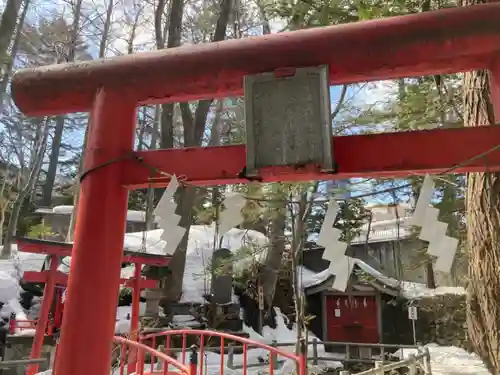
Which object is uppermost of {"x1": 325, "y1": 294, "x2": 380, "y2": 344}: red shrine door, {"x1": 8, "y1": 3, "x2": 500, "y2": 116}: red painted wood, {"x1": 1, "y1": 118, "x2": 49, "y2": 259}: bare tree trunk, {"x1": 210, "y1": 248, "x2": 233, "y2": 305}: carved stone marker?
{"x1": 1, "y1": 118, "x2": 49, "y2": 259}: bare tree trunk

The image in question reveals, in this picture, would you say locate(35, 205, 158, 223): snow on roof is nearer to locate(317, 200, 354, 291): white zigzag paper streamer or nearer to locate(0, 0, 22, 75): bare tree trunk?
locate(0, 0, 22, 75): bare tree trunk

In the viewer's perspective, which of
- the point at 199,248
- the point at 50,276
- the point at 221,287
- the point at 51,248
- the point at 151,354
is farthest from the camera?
the point at 199,248

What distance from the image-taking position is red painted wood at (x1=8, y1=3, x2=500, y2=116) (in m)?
2.23

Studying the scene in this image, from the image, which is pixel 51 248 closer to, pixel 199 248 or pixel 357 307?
pixel 199 248

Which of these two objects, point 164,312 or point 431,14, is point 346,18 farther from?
point 164,312

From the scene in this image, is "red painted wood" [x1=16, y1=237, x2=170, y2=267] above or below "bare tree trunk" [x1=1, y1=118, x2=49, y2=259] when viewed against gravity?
below

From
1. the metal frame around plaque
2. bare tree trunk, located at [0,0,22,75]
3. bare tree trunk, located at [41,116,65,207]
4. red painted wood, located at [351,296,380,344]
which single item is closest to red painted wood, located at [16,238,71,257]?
bare tree trunk, located at [0,0,22,75]

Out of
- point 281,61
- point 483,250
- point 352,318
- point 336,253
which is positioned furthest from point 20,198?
point 483,250

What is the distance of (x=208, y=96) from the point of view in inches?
101

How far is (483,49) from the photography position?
220cm

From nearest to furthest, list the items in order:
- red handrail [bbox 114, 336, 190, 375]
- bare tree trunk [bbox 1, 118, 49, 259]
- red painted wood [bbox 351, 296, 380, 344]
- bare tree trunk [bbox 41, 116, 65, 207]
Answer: red handrail [bbox 114, 336, 190, 375]
red painted wood [bbox 351, 296, 380, 344]
bare tree trunk [bbox 1, 118, 49, 259]
bare tree trunk [bbox 41, 116, 65, 207]

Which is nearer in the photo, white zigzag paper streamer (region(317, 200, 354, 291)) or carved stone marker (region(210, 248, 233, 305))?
white zigzag paper streamer (region(317, 200, 354, 291))

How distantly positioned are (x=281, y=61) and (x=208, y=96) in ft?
1.57

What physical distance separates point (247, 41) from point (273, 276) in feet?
41.3
